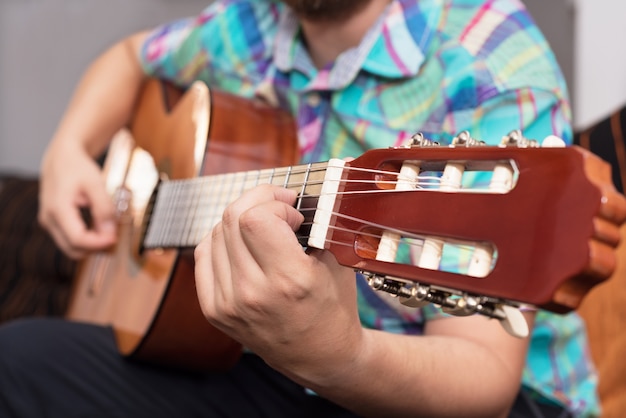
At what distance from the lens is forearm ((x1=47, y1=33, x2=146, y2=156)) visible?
53.6 inches

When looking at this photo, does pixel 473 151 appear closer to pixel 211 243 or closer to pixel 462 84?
pixel 211 243

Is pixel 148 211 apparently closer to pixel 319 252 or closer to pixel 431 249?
pixel 319 252

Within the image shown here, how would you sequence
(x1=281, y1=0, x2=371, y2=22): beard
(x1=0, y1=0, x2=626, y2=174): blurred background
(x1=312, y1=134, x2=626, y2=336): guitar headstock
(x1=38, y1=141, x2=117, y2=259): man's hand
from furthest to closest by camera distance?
(x1=0, y1=0, x2=626, y2=174): blurred background → (x1=38, y1=141, x2=117, y2=259): man's hand → (x1=281, y1=0, x2=371, y2=22): beard → (x1=312, y1=134, x2=626, y2=336): guitar headstock

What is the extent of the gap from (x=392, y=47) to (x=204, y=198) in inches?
12.0

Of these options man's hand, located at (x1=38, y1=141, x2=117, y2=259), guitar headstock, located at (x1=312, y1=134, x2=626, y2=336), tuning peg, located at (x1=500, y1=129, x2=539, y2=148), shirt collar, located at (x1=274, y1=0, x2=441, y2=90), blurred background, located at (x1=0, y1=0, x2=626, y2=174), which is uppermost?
tuning peg, located at (x1=500, y1=129, x2=539, y2=148)

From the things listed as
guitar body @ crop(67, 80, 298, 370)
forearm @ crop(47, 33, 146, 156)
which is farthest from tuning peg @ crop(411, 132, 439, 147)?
forearm @ crop(47, 33, 146, 156)

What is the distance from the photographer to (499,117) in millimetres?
819

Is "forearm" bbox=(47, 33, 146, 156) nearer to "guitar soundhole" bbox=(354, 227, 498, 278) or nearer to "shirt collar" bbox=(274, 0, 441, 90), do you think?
"shirt collar" bbox=(274, 0, 441, 90)

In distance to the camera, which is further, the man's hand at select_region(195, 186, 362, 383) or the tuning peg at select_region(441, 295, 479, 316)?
the man's hand at select_region(195, 186, 362, 383)

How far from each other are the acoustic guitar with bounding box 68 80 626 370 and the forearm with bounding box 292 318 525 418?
0.28ft

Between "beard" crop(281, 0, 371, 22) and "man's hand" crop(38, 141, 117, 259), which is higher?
"beard" crop(281, 0, 371, 22)

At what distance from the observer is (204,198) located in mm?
839

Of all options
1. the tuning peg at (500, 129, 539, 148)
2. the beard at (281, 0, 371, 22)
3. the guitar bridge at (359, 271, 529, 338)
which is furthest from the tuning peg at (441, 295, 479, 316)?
the beard at (281, 0, 371, 22)

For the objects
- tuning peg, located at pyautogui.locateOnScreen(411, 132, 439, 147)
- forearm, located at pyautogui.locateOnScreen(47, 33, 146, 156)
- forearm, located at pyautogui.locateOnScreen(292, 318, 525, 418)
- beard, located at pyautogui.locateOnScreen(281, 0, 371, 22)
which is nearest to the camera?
tuning peg, located at pyautogui.locateOnScreen(411, 132, 439, 147)
